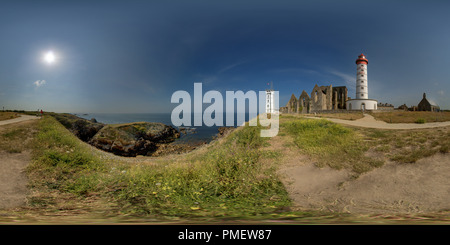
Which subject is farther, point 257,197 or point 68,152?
point 68,152

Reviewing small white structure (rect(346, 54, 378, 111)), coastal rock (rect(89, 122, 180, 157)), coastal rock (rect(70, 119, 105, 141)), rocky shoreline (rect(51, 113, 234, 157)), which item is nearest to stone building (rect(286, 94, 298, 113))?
small white structure (rect(346, 54, 378, 111))

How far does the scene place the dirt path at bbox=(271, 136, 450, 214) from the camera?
10.1ft

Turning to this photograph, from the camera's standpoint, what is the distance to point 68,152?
20.8 ft

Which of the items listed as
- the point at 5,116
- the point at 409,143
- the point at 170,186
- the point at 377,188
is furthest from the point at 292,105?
the point at 5,116

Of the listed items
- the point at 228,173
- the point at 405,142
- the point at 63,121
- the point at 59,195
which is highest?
the point at 63,121

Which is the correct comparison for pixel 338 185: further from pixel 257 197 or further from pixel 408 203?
pixel 257 197

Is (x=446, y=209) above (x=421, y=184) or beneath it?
beneath

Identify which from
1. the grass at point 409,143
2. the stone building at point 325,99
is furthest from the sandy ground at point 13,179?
the stone building at point 325,99

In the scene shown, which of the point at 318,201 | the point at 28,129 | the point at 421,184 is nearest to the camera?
the point at 318,201

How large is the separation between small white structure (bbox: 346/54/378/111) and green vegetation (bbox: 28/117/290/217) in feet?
56.1

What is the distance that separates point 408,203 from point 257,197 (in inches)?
119

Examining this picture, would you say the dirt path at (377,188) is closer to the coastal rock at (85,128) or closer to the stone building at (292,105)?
the coastal rock at (85,128)

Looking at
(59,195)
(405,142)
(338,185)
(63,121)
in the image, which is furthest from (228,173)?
(63,121)

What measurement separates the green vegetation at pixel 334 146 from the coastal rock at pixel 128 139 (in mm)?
13385
